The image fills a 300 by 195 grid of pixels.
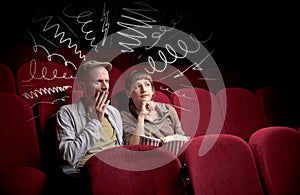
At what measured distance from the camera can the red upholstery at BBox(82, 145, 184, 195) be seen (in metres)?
0.38

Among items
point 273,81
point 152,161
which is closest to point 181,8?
point 273,81

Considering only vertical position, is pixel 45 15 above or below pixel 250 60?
above

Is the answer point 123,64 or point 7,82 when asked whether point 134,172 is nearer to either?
point 7,82

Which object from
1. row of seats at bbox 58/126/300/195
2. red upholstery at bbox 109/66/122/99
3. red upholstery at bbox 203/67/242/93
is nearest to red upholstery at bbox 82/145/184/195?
row of seats at bbox 58/126/300/195

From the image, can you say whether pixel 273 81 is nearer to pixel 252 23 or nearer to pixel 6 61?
pixel 252 23

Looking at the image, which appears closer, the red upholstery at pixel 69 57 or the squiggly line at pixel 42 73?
A: the squiggly line at pixel 42 73

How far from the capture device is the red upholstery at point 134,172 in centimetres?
38

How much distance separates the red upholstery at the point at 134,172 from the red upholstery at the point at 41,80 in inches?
9.5

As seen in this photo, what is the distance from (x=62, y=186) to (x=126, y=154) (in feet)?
0.29

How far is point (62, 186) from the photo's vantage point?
417mm

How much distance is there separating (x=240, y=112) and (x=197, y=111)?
0.30 ft

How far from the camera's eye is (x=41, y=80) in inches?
25.2

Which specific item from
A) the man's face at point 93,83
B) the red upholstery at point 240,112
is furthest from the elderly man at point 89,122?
the red upholstery at point 240,112

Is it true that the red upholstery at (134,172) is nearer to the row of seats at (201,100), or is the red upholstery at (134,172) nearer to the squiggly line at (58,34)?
the row of seats at (201,100)
